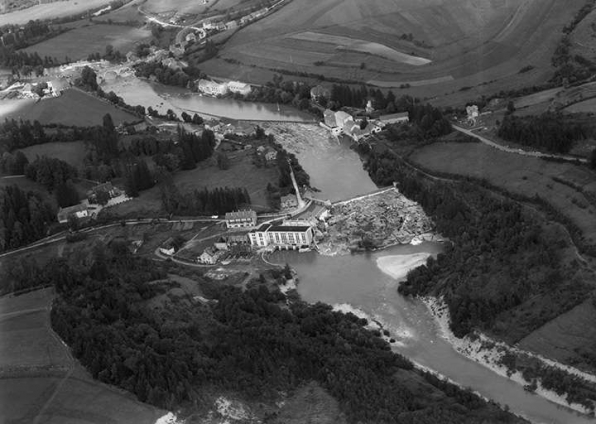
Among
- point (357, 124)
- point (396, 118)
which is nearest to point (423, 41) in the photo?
point (396, 118)

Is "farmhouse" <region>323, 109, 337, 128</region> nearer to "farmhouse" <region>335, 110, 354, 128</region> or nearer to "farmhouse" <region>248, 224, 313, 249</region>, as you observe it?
"farmhouse" <region>335, 110, 354, 128</region>

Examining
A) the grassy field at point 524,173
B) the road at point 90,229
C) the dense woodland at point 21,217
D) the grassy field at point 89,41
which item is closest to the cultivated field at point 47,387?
the road at point 90,229

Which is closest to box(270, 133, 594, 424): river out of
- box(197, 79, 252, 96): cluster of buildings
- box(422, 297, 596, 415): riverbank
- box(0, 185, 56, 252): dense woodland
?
box(422, 297, 596, 415): riverbank

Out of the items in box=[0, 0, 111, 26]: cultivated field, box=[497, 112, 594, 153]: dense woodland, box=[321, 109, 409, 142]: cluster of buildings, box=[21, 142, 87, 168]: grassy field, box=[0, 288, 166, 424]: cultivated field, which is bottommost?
box=[321, 109, 409, 142]: cluster of buildings

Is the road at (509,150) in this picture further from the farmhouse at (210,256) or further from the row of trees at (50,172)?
the row of trees at (50,172)

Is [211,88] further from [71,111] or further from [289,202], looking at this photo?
[289,202]

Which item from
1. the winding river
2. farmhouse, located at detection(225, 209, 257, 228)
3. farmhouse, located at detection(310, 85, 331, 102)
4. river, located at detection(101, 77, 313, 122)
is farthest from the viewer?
river, located at detection(101, 77, 313, 122)
